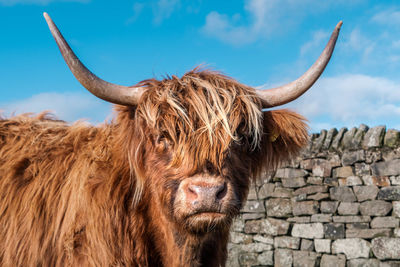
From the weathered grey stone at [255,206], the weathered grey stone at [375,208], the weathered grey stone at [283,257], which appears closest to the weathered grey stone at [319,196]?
the weathered grey stone at [375,208]

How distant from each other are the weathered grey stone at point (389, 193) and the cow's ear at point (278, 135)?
5.44 metres

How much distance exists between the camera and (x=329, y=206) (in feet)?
29.5

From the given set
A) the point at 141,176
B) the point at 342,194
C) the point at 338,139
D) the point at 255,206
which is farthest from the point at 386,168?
the point at 141,176

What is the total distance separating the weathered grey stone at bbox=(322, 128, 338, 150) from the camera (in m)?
9.19

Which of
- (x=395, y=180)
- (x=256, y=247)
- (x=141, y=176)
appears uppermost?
(x=395, y=180)

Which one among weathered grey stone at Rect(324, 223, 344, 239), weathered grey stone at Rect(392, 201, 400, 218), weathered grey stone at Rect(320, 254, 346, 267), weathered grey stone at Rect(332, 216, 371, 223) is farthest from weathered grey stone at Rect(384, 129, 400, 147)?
weathered grey stone at Rect(320, 254, 346, 267)

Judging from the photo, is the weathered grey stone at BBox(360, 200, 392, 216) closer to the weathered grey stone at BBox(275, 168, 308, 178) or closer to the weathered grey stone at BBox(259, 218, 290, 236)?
the weathered grey stone at BBox(275, 168, 308, 178)

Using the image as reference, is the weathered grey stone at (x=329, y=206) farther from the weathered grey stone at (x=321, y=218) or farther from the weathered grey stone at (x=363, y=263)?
the weathered grey stone at (x=363, y=263)

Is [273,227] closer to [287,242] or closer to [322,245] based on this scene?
[287,242]

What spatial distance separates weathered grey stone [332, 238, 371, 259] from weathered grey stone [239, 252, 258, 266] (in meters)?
1.89

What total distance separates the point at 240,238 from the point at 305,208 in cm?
184

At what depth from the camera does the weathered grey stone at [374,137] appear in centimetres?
837

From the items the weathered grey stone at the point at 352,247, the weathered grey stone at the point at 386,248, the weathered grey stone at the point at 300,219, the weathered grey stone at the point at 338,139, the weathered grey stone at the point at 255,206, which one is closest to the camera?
the weathered grey stone at the point at 386,248

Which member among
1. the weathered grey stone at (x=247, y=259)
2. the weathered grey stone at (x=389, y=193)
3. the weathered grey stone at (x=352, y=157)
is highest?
the weathered grey stone at (x=352, y=157)
